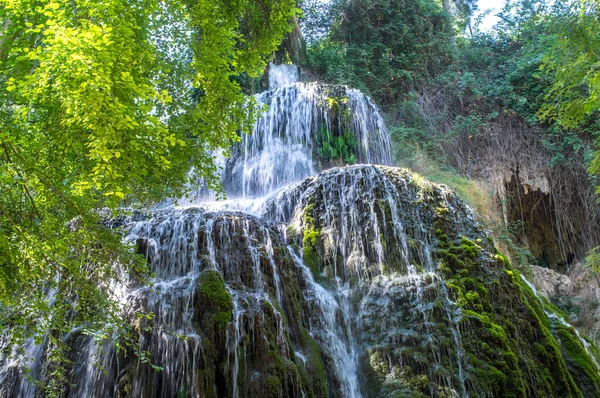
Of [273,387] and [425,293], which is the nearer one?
[273,387]

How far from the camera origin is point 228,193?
12.9m

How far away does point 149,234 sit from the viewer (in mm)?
7398

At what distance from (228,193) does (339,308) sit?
6251 mm

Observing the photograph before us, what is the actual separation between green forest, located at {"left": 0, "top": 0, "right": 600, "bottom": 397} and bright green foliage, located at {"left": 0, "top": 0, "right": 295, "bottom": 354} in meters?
0.03

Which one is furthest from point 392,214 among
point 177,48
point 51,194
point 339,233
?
point 51,194

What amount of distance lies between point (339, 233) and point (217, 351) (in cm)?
347

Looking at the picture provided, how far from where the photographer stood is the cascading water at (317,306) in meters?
5.67

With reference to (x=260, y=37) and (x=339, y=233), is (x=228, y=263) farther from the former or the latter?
(x=260, y=37)

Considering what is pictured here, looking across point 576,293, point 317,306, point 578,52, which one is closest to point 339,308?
point 317,306

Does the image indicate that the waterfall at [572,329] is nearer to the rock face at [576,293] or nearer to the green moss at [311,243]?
the rock face at [576,293]

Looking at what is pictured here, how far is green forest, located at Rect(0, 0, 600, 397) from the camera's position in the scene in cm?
458

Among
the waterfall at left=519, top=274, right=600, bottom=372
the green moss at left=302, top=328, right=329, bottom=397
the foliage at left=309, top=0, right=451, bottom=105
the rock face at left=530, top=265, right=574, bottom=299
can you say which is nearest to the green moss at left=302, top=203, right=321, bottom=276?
the green moss at left=302, top=328, right=329, bottom=397

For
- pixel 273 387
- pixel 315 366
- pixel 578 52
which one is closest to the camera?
pixel 273 387

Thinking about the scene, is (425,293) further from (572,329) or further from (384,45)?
(384,45)
